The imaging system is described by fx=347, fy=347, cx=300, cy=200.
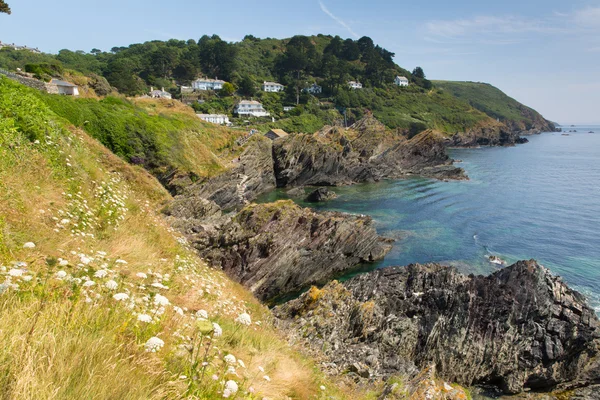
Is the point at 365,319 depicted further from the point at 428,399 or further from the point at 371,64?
the point at 371,64

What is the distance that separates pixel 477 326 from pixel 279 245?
13.5 metres

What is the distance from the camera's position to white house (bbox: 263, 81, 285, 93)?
130188mm

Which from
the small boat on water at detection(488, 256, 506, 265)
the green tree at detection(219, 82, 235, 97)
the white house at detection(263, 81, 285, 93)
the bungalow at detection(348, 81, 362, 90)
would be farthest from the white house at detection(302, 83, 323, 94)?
the small boat on water at detection(488, 256, 506, 265)

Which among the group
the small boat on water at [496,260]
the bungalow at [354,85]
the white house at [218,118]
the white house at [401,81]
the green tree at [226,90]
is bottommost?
the small boat on water at [496,260]

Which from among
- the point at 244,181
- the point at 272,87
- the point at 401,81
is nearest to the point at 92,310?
the point at 244,181

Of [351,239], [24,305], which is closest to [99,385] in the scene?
[24,305]

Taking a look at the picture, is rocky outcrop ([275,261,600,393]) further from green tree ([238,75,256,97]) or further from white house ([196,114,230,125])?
green tree ([238,75,256,97])

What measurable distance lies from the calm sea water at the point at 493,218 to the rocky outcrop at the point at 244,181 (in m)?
3.20

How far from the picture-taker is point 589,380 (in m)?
14.4

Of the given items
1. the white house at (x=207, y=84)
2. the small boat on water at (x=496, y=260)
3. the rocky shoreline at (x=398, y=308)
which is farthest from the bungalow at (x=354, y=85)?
the small boat on water at (x=496, y=260)

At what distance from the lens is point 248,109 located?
10531 centimetres

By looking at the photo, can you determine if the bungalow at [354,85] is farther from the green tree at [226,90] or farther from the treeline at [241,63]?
the green tree at [226,90]

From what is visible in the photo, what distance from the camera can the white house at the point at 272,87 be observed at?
13019 cm

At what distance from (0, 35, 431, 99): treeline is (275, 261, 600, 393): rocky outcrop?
76059 mm
